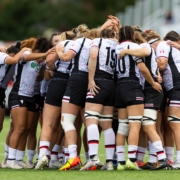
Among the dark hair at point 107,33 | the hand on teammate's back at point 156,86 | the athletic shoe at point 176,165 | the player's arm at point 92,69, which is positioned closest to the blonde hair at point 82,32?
the dark hair at point 107,33

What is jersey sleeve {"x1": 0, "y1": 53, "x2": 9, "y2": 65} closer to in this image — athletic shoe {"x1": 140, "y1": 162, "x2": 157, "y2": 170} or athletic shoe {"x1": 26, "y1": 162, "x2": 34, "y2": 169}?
athletic shoe {"x1": 26, "y1": 162, "x2": 34, "y2": 169}

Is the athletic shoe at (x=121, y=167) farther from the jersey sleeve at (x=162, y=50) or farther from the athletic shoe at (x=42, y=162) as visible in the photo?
the jersey sleeve at (x=162, y=50)

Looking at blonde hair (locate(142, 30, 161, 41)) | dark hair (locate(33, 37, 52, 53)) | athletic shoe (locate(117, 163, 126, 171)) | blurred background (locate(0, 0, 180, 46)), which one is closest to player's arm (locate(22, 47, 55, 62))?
dark hair (locate(33, 37, 52, 53))

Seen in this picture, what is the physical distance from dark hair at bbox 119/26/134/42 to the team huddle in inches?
0.6

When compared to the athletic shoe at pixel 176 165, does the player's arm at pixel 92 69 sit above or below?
above

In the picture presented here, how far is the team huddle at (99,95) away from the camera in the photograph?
12492mm

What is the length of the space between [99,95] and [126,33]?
0.99m

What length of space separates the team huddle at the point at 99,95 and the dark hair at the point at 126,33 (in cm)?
1

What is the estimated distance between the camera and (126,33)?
12578mm

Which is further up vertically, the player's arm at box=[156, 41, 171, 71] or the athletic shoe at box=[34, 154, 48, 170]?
the player's arm at box=[156, 41, 171, 71]

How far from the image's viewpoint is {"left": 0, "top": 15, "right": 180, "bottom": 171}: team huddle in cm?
1249

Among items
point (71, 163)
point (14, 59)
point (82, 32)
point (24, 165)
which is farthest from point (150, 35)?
point (24, 165)

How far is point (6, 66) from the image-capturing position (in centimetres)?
1355
